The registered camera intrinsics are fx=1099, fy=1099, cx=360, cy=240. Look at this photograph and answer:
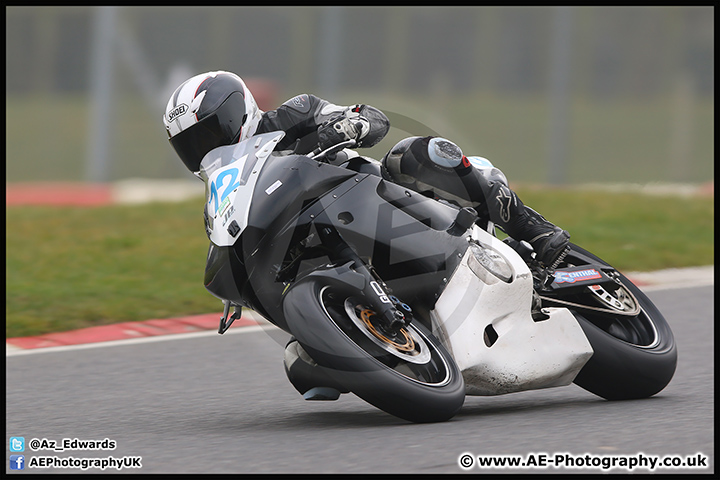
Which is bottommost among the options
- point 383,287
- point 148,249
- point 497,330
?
point 148,249

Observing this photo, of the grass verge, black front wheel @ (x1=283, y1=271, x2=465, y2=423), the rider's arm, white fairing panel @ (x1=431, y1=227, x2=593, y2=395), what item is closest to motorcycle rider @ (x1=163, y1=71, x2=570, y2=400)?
the rider's arm

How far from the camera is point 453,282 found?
459cm

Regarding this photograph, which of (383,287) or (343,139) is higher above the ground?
(343,139)

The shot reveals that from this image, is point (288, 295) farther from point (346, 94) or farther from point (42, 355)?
point (346, 94)

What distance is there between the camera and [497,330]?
461 centimetres

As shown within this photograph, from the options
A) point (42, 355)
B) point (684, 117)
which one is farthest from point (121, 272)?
point (684, 117)

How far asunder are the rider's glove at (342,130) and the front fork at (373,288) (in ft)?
1.20

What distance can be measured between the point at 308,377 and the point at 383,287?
56 centimetres

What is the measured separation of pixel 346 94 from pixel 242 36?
1798mm

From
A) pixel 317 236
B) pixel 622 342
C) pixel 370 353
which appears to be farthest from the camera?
pixel 622 342

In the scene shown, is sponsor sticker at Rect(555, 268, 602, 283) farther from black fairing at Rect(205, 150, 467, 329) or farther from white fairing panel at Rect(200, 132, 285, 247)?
white fairing panel at Rect(200, 132, 285, 247)

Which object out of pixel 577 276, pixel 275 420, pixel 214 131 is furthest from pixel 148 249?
pixel 577 276

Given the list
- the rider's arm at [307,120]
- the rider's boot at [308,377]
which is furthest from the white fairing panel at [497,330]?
the rider's arm at [307,120]

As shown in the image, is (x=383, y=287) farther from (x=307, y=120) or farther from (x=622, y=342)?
(x=622, y=342)
